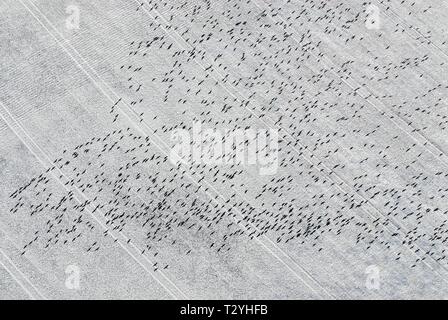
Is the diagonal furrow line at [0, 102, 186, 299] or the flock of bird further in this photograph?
the flock of bird

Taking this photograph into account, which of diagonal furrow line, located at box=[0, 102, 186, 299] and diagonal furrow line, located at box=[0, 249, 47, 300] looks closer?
diagonal furrow line, located at box=[0, 249, 47, 300]

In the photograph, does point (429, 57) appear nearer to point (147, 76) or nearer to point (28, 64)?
point (147, 76)

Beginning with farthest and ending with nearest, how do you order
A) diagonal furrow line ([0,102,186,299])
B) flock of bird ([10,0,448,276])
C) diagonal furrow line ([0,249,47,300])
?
flock of bird ([10,0,448,276]), diagonal furrow line ([0,102,186,299]), diagonal furrow line ([0,249,47,300])

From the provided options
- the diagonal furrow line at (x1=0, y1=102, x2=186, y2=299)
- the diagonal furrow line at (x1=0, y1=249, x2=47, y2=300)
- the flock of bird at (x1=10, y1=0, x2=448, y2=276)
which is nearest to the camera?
the diagonal furrow line at (x1=0, y1=249, x2=47, y2=300)

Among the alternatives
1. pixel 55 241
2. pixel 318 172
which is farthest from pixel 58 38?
pixel 318 172

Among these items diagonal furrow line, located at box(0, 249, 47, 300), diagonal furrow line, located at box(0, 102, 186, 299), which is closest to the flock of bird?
diagonal furrow line, located at box(0, 102, 186, 299)

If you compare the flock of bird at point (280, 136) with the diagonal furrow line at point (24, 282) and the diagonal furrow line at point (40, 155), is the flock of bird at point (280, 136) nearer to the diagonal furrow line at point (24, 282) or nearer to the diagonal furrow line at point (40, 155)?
the diagonal furrow line at point (40, 155)

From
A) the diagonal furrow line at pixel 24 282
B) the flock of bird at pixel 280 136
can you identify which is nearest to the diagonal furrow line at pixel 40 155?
the flock of bird at pixel 280 136

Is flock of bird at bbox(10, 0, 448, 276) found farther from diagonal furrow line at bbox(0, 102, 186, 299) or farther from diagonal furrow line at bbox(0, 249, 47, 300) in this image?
diagonal furrow line at bbox(0, 249, 47, 300)
